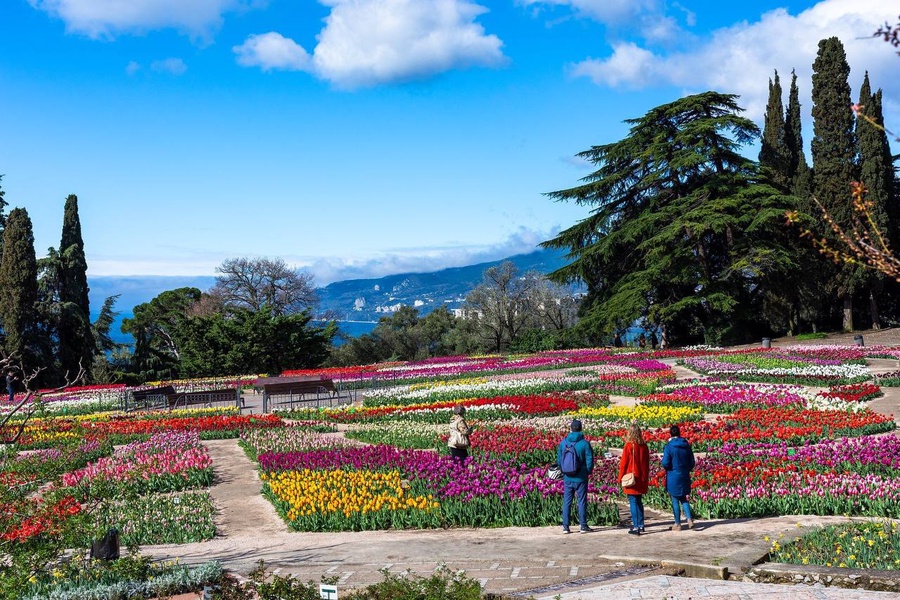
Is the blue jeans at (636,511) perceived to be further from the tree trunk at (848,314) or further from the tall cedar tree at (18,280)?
the tall cedar tree at (18,280)

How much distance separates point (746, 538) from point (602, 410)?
1076 cm

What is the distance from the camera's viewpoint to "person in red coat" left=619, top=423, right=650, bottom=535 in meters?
9.59

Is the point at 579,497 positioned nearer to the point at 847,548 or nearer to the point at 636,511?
the point at 636,511

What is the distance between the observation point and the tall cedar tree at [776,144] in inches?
1875

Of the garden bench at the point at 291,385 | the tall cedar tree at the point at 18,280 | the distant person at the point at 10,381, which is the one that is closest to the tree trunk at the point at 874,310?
the garden bench at the point at 291,385

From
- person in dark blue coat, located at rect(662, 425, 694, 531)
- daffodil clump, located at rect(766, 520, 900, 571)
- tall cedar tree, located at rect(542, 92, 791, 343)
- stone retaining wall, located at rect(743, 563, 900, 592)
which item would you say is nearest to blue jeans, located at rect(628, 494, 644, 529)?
person in dark blue coat, located at rect(662, 425, 694, 531)

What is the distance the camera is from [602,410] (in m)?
19.6

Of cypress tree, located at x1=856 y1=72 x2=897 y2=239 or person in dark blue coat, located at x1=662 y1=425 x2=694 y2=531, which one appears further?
cypress tree, located at x1=856 y1=72 x2=897 y2=239

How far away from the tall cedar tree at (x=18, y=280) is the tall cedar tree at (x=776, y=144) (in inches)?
1661

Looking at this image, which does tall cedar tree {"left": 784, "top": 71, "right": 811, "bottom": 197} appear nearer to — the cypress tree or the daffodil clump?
the cypress tree

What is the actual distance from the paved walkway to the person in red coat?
0.22 metres

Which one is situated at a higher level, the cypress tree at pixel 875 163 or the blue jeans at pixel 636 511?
the cypress tree at pixel 875 163

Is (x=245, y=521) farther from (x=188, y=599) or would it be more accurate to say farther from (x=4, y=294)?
(x=4, y=294)

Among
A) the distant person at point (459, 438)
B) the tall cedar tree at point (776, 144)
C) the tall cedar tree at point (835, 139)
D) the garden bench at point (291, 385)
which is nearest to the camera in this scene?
the distant person at point (459, 438)
